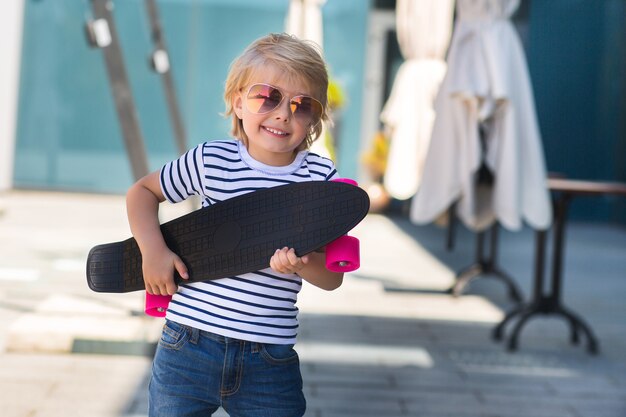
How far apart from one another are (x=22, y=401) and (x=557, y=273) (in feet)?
8.41

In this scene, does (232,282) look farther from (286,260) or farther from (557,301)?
(557,301)

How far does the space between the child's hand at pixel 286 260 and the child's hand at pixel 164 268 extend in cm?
18

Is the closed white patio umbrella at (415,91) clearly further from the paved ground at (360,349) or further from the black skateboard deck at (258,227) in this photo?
the black skateboard deck at (258,227)

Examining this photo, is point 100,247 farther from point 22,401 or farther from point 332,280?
point 22,401

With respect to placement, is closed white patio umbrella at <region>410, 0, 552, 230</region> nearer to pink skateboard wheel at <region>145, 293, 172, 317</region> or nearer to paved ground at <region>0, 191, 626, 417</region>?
paved ground at <region>0, 191, 626, 417</region>

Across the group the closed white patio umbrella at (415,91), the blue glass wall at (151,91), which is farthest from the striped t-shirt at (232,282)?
the blue glass wall at (151,91)

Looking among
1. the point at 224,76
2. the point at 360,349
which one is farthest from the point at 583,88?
the point at 360,349

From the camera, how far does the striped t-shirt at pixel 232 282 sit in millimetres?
1574

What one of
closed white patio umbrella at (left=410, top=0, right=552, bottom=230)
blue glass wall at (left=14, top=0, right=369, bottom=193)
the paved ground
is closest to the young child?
the paved ground

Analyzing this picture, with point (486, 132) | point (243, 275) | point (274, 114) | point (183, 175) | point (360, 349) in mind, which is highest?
point (274, 114)

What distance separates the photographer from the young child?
1551mm

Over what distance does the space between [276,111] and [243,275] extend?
0.28 meters

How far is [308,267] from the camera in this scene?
5.02 ft

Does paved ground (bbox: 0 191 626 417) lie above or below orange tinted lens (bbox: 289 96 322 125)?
below
